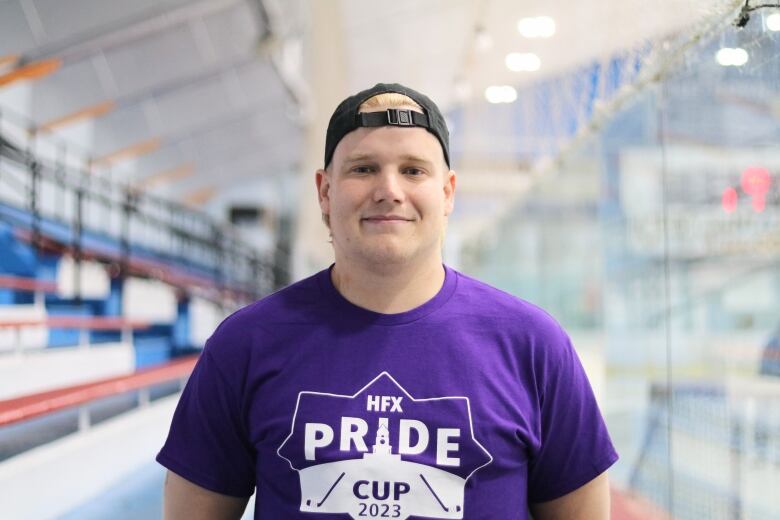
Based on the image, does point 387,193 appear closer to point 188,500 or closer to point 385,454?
point 385,454

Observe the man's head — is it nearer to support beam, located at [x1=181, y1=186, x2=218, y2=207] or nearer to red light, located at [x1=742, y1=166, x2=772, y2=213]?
red light, located at [x1=742, y1=166, x2=772, y2=213]

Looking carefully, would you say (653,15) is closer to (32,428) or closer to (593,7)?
(593,7)

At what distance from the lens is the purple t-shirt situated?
101 centimetres

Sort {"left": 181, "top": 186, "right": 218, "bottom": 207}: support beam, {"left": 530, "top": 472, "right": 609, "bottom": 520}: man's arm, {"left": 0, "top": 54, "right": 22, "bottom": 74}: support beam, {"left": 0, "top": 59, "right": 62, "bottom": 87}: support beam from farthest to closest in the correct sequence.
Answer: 1. {"left": 181, "top": 186, "right": 218, "bottom": 207}: support beam
2. {"left": 0, "top": 59, "right": 62, "bottom": 87}: support beam
3. {"left": 0, "top": 54, "right": 22, "bottom": 74}: support beam
4. {"left": 530, "top": 472, "right": 609, "bottom": 520}: man's arm

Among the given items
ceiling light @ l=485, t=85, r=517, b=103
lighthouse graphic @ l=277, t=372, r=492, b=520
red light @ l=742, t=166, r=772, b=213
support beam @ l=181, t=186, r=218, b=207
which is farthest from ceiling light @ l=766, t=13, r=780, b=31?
support beam @ l=181, t=186, r=218, b=207

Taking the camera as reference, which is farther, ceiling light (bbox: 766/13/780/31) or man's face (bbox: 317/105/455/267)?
ceiling light (bbox: 766/13/780/31)

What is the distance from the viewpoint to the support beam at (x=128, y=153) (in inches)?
322

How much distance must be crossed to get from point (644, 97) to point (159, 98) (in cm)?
719

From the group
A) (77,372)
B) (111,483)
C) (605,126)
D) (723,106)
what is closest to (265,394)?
Result: (723,106)

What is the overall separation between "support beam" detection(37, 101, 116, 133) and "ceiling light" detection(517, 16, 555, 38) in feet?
14.0

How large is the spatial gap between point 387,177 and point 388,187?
21mm

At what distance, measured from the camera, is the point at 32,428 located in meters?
2.53

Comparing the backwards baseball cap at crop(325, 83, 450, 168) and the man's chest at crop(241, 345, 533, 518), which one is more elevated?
A: the backwards baseball cap at crop(325, 83, 450, 168)

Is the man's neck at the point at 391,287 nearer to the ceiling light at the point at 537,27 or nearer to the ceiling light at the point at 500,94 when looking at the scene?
the ceiling light at the point at 537,27
